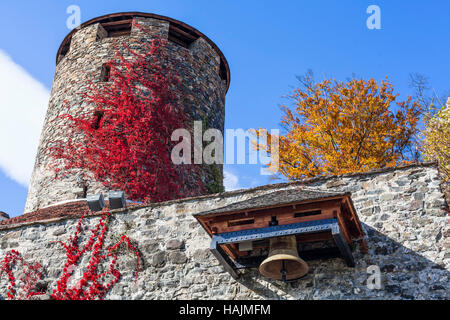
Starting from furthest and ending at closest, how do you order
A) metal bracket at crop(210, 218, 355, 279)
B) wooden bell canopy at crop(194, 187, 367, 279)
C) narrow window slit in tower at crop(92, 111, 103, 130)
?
1. narrow window slit in tower at crop(92, 111, 103, 130)
2. wooden bell canopy at crop(194, 187, 367, 279)
3. metal bracket at crop(210, 218, 355, 279)

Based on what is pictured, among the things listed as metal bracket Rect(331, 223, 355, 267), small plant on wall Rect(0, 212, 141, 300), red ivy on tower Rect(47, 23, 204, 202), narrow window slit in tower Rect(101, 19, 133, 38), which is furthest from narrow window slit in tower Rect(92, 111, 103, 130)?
metal bracket Rect(331, 223, 355, 267)

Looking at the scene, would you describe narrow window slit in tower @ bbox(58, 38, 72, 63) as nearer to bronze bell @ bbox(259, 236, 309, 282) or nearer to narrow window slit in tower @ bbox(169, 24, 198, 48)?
narrow window slit in tower @ bbox(169, 24, 198, 48)

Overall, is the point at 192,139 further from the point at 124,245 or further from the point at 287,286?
the point at 287,286

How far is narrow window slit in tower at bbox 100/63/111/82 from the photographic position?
1394 centimetres

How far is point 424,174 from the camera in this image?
7.64m

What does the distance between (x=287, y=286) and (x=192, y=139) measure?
685 centimetres

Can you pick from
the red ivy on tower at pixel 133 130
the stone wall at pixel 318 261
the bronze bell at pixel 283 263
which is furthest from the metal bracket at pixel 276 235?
the red ivy on tower at pixel 133 130

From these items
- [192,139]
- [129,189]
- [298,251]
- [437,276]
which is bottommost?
[437,276]

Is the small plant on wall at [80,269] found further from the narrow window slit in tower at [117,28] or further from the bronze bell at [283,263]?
the narrow window slit in tower at [117,28]

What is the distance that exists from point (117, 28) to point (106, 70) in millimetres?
1869

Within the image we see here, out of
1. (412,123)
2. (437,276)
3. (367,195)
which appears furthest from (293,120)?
(437,276)

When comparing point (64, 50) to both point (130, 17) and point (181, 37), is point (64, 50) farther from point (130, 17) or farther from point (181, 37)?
point (181, 37)

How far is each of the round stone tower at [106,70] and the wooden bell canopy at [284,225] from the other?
5847mm

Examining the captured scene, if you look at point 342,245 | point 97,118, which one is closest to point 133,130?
point 97,118
